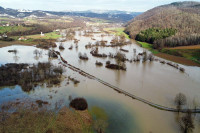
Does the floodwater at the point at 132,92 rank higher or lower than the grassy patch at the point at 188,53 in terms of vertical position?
lower

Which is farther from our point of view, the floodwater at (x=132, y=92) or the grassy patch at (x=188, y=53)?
the grassy patch at (x=188, y=53)

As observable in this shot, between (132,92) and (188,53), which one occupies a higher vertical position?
(188,53)

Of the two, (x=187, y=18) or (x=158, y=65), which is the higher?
(x=187, y=18)

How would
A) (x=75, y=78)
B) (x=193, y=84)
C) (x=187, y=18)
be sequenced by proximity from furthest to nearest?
(x=187, y=18), (x=75, y=78), (x=193, y=84)

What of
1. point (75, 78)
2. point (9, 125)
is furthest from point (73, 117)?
point (75, 78)

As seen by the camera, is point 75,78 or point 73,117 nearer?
point 73,117

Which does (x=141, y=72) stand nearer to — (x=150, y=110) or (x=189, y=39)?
(x=150, y=110)

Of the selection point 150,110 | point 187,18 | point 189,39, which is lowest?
point 150,110

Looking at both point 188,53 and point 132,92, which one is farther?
point 188,53
